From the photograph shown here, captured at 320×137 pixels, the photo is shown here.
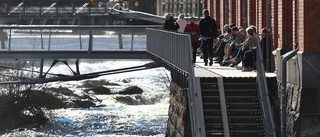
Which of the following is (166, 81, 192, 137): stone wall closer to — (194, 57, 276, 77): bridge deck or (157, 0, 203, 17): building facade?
(194, 57, 276, 77): bridge deck

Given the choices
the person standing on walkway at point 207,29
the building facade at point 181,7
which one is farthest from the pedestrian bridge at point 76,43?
the building facade at point 181,7

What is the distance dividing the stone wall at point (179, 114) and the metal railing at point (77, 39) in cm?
1414

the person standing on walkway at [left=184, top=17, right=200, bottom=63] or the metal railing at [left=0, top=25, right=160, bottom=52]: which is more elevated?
the person standing on walkway at [left=184, top=17, right=200, bottom=63]

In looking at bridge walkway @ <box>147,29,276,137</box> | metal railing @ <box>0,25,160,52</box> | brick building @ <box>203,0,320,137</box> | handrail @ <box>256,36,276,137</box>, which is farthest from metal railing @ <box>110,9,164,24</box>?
handrail @ <box>256,36,276,137</box>

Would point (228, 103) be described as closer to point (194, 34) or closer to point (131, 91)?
point (194, 34)

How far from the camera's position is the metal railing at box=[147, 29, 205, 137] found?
27234 millimetres

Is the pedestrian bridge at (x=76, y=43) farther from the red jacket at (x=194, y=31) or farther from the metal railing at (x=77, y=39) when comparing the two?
the red jacket at (x=194, y=31)

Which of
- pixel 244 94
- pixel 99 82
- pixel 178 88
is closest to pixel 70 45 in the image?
pixel 178 88

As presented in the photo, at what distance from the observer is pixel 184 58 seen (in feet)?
97.9

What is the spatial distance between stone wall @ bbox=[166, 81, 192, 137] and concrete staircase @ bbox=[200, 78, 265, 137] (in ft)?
3.51

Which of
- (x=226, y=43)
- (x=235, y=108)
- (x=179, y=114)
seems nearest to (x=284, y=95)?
(x=235, y=108)

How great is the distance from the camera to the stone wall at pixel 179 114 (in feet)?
96.2

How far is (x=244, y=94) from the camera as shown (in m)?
28.2

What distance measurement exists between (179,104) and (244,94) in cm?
469
